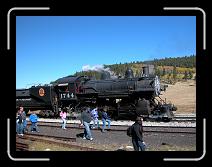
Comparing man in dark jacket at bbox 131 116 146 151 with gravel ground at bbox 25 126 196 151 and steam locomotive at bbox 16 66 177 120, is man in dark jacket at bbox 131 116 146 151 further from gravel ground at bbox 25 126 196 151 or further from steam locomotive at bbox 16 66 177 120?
steam locomotive at bbox 16 66 177 120

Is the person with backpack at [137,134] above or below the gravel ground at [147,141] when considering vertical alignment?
above

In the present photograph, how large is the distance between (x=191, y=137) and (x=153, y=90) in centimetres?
761

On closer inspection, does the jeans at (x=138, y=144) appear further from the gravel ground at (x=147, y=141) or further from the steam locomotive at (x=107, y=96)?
the steam locomotive at (x=107, y=96)

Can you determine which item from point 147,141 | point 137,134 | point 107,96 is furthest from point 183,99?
point 137,134

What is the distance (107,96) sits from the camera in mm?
23219

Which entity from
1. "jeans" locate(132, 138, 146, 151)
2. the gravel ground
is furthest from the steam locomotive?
"jeans" locate(132, 138, 146, 151)

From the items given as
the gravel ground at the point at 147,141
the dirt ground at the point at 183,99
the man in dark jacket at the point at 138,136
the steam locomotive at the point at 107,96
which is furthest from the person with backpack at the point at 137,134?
the dirt ground at the point at 183,99

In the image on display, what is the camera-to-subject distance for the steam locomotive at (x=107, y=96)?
70.8 feet

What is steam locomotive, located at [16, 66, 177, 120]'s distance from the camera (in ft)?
70.8
